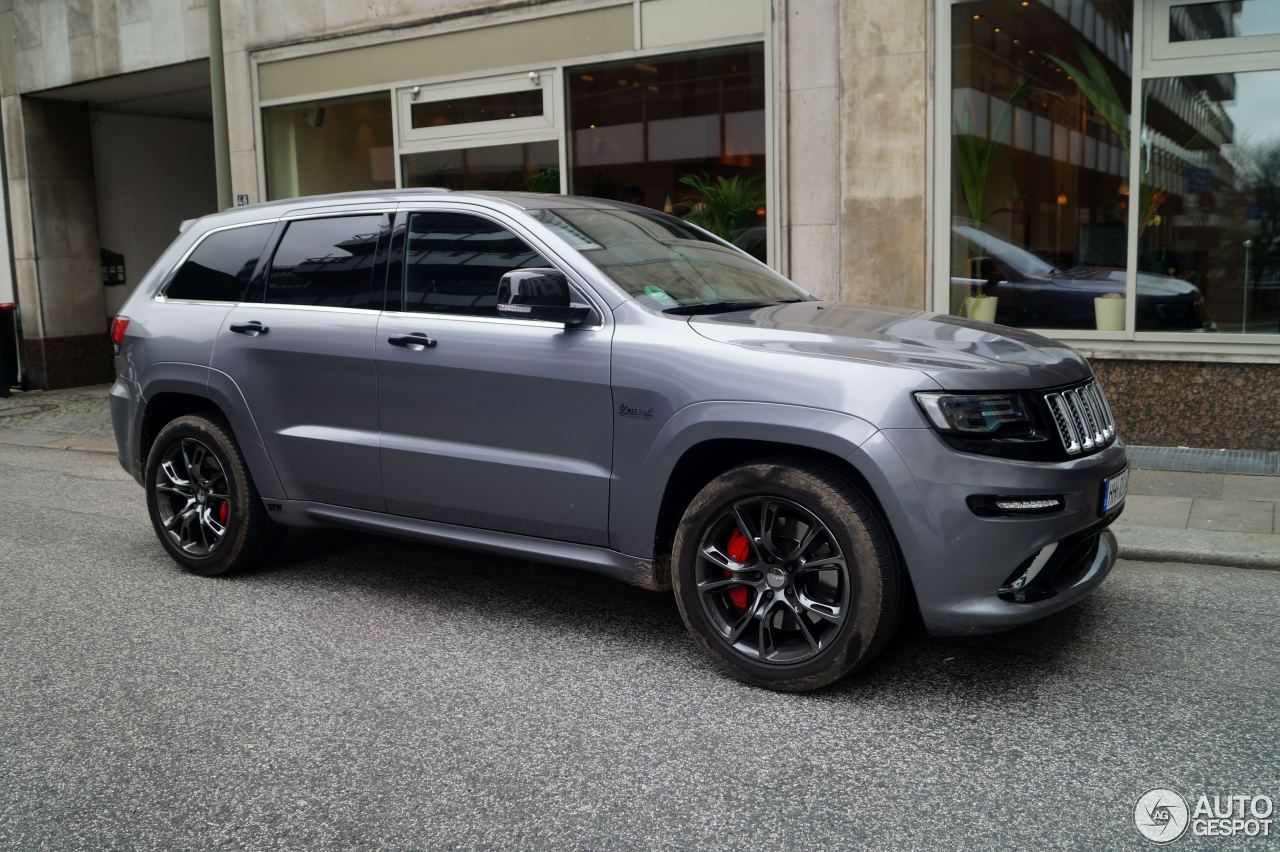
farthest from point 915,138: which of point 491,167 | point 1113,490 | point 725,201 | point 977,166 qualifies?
point 1113,490

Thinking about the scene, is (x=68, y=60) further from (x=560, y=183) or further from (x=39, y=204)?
(x=560, y=183)

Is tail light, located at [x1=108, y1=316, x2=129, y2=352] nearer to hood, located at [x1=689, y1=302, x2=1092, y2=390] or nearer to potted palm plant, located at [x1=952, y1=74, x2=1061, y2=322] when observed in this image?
hood, located at [x1=689, y1=302, x2=1092, y2=390]

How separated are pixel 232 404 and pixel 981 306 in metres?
6.16

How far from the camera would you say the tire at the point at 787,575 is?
13.2 ft

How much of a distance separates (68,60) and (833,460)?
14621 mm

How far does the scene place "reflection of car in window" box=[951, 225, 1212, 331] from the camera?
880 centimetres

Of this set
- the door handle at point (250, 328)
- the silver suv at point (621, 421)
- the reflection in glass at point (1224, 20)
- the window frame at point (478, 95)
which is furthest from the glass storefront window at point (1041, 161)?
the door handle at point (250, 328)

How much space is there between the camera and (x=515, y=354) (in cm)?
479

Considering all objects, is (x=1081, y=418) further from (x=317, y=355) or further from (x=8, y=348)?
(x=8, y=348)

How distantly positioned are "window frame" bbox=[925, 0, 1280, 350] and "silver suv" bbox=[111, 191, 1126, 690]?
4.12m

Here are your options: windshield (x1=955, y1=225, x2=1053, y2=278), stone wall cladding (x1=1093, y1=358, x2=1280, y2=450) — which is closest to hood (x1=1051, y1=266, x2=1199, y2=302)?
windshield (x1=955, y1=225, x2=1053, y2=278)

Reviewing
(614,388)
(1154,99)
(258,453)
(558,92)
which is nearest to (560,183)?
(558,92)

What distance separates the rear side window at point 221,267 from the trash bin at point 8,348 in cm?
1086

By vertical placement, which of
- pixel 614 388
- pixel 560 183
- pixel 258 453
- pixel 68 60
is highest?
pixel 68 60
